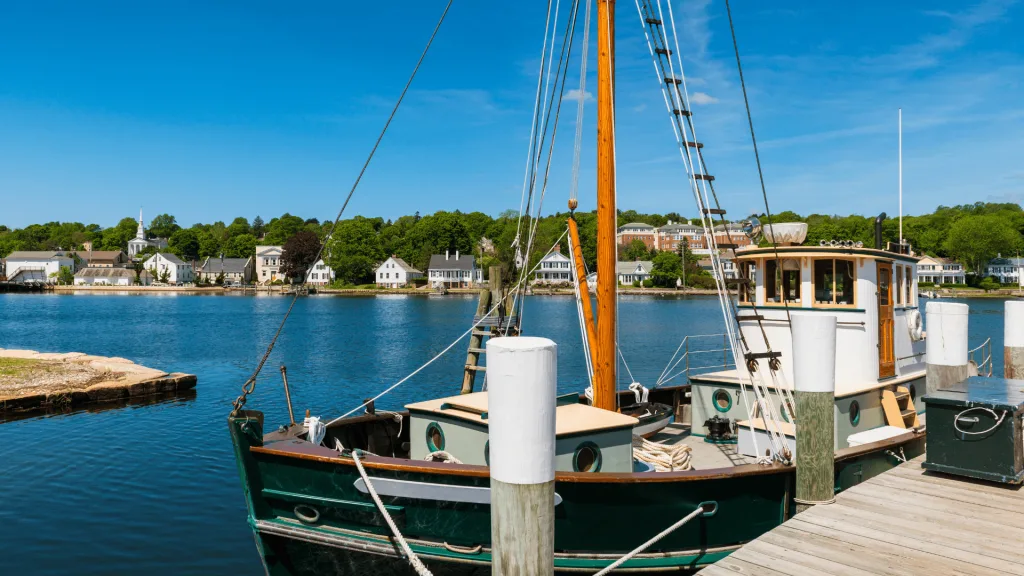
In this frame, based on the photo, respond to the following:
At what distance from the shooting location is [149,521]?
1380 centimetres

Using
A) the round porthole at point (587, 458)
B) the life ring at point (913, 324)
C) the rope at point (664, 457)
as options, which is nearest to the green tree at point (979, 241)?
the life ring at point (913, 324)

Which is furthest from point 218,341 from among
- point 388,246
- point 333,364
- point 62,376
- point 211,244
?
point 211,244

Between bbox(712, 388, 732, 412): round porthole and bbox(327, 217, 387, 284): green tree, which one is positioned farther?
bbox(327, 217, 387, 284): green tree

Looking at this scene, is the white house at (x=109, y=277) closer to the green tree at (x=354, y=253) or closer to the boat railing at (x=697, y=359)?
the green tree at (x=354, y=253)

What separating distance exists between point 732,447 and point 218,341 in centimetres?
4802

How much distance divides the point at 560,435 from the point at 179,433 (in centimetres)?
1751

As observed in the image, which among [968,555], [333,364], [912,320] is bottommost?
[333,364]

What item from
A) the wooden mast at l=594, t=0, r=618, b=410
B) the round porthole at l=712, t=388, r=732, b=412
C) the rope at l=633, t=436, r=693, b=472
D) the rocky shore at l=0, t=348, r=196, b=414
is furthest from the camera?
the rocky shore at l=0, t=348, r=196, b=414

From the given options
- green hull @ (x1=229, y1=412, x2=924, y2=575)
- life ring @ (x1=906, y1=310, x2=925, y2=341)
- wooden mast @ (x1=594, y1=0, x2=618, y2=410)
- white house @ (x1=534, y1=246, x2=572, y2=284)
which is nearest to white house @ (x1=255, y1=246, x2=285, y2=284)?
white house @ (x1=534, y1=246, x2=572, y2=284)

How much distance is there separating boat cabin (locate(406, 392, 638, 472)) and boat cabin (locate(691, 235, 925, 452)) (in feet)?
13.9

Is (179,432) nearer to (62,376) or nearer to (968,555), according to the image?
(62,376)

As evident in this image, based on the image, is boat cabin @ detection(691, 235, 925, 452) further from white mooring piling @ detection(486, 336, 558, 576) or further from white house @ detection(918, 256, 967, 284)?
white house @ detection(918, 256, 967, 284)

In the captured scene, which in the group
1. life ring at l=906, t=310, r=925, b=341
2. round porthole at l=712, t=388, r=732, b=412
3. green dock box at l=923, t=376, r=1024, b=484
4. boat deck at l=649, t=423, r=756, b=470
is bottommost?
boat deck at l=649, t=423, r=756, b=470

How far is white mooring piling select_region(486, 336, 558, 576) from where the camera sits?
15.3 feet
